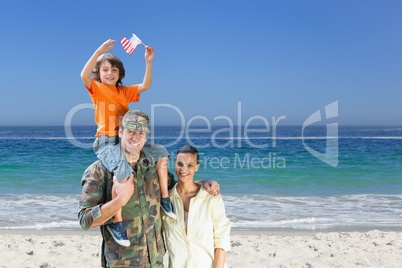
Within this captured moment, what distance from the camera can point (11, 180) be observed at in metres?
16.0

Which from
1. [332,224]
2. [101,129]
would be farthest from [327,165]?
[101,129]

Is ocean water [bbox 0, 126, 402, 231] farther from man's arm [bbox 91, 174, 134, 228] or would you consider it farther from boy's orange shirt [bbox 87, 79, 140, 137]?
man's arm [bbox 91, 174, 134, 228]

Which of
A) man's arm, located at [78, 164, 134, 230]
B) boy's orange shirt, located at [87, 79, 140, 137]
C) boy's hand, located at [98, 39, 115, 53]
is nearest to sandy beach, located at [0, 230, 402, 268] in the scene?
boy's orange shirt, located at [87, 79, 140, 137]

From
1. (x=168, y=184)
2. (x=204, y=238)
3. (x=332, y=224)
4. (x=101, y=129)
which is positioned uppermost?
(x=101, y=129)

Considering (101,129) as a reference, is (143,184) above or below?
below

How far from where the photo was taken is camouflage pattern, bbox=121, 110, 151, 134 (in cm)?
282

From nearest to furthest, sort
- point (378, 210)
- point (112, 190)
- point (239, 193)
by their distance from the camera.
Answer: point (112, 190) < point (378, 210) < point (239, 193)

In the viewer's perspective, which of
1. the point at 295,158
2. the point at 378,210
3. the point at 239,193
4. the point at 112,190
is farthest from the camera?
the point at 295,158

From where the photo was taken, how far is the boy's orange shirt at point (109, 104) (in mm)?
3631

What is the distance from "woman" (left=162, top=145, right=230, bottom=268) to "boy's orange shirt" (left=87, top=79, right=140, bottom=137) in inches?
31.6

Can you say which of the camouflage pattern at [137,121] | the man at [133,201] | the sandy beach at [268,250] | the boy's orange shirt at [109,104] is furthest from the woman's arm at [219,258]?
the sandy beach at [268,250]

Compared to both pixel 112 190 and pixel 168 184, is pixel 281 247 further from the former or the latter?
pixel 112 190

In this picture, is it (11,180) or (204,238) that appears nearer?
(204,238)

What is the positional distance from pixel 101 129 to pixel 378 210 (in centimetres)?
819
